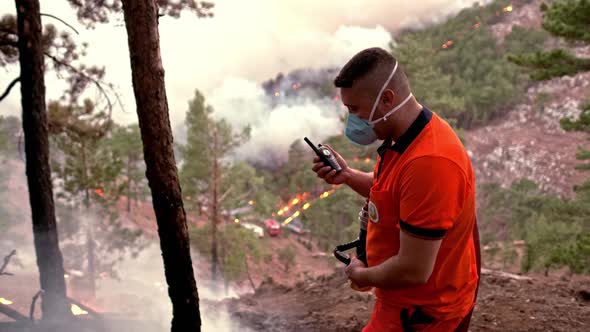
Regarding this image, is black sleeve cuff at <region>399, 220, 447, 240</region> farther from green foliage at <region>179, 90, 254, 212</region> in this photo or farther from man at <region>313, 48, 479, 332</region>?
green foliage at <region>179, 90, 254, 212</region>

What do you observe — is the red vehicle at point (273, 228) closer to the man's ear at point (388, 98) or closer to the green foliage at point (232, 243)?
the green foliage at point (232, 243)

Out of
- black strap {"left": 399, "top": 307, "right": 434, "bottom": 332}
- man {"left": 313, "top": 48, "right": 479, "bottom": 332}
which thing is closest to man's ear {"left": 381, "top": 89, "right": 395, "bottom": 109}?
man {"left": 313, "top": 48, "right": 479, "bottom": 332}

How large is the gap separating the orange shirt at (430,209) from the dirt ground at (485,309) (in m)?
4.03

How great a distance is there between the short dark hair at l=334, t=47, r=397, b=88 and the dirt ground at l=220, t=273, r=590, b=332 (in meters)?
4.74

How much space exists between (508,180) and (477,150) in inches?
375

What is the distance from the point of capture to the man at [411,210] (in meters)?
1.89

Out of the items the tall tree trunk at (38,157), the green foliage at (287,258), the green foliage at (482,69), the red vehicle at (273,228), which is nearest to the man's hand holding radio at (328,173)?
the tall tree trunk at (38,157)

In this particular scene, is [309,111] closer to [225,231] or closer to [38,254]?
[225,231]

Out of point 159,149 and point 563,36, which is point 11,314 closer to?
point 159,149

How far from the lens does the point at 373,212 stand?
2223mm

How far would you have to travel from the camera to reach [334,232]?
139 ft

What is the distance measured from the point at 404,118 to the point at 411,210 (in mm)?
508

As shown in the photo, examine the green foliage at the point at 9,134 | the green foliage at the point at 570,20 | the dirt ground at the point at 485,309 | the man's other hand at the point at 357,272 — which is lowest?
the dirt ground at the point at 485,309

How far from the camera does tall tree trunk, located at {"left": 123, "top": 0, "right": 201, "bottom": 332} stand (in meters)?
3.98
